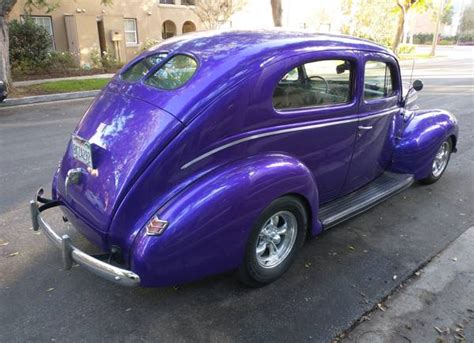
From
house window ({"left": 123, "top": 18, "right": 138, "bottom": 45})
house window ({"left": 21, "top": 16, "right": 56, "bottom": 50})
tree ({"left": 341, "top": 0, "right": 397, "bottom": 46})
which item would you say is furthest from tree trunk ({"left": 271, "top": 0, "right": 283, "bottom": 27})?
tree ({"left": 341, "top": 0, "right": 397, "bottom": 46})

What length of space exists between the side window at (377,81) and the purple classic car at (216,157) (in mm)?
39

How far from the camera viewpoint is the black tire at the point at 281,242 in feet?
9.25

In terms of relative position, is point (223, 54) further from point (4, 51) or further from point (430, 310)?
point (4, 51)

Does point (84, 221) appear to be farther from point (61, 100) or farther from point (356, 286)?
point (61, 100)

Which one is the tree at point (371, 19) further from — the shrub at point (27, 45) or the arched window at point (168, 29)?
the shrub at point (27, 45)

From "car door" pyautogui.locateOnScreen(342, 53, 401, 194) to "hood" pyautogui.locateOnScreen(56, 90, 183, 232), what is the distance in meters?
1.93

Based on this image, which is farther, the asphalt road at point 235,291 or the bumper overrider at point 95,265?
the asphalt road at point 235,291

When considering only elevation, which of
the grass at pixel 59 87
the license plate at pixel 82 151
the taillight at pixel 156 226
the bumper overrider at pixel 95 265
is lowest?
the grass at pixel 59 87

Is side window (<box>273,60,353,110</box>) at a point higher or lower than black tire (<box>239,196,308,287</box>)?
higher

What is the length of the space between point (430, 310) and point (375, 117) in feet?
5.94

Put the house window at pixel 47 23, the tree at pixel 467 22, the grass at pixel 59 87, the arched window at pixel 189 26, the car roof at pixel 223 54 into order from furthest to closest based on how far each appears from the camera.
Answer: the tree at pixel 467 22 → the arched window at pixel 189 26 → the house window at pixel 47 23 → the grass at pixel 59 87 → the car roof at pixel 223 54

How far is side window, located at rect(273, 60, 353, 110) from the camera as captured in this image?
3049mm

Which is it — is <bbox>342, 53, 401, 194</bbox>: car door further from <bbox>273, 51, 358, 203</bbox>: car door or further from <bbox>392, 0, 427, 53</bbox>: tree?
<bbox>392, 0, 427, 53</bbox>: tree

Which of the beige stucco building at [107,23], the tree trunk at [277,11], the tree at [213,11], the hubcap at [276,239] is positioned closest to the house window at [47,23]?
the beige stucco building at [107,23]
